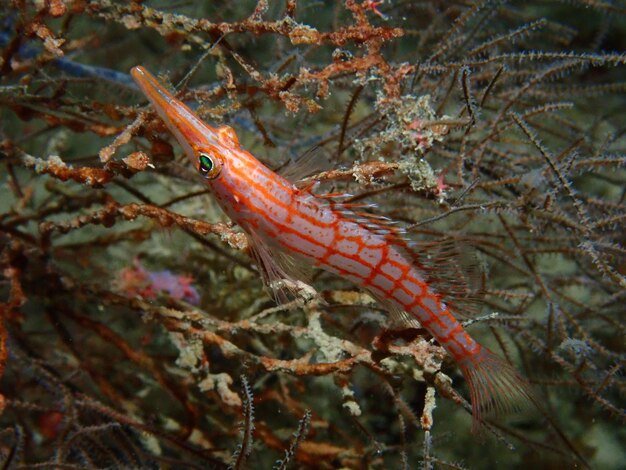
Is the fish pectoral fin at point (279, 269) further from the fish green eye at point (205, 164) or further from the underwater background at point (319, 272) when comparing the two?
the fish green eye at point (205, 164)

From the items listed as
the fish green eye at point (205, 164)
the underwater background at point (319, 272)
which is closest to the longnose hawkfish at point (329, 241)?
the fish green eye at point (205, 164)

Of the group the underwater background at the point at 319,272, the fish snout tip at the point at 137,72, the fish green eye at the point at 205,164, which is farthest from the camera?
the underwater background at the point at 319,272

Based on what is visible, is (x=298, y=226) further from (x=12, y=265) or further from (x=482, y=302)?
(x=12, y=265)

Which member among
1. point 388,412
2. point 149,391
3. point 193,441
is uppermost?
point 388,412

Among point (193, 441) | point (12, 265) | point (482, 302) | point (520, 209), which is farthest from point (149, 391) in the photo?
point (520, 209)

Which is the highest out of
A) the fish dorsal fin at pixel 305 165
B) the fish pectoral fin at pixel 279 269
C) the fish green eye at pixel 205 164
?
the fish dorsal fin at pixel 305 165

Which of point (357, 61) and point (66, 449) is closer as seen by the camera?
point (357, 61)

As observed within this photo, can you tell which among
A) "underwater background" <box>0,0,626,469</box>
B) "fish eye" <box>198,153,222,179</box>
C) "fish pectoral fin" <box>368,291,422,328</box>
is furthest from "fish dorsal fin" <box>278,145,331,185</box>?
"fish pectoral fin" <box>368,291,422,328</box>
